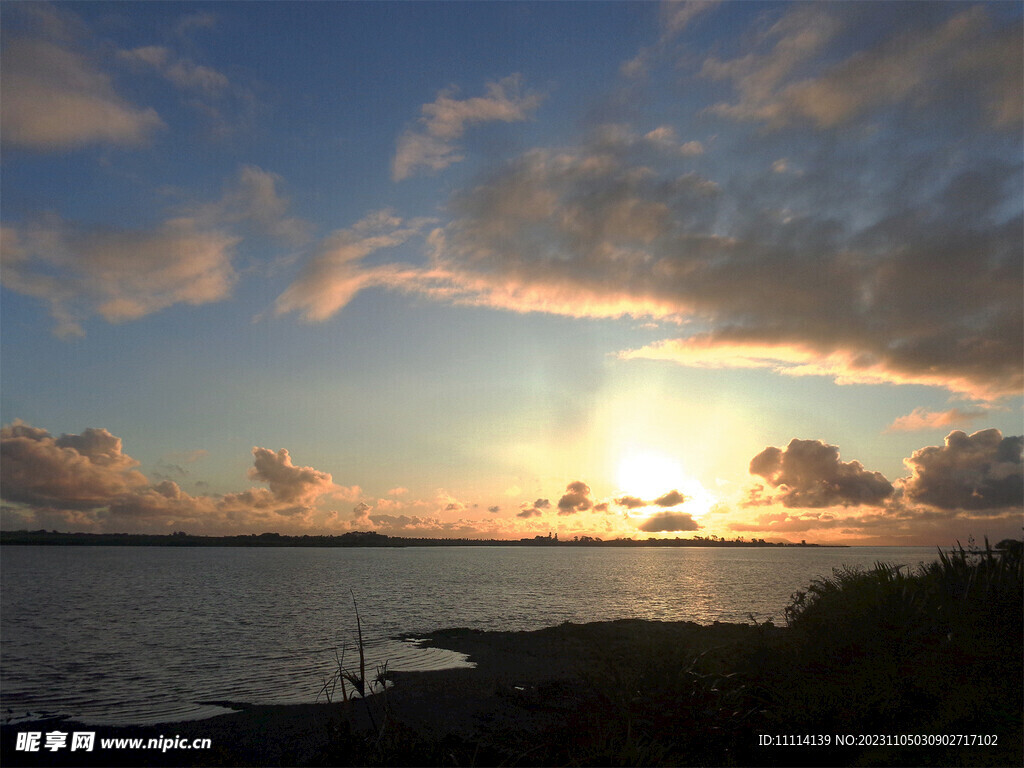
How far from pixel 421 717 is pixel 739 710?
8996 mm

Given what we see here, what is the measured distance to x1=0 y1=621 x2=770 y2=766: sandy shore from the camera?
14484 mm

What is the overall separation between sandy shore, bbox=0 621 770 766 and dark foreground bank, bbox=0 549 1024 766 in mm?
88

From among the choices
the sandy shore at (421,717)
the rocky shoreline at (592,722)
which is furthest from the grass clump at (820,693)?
the sandy shore at (421,717)

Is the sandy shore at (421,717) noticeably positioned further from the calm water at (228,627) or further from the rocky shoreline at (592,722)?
the calm water at (228,627)

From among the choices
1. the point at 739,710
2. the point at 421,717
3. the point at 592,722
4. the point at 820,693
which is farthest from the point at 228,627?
the point at 820,693

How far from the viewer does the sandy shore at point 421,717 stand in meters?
14.5

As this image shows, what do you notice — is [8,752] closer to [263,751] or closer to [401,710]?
[263,751]

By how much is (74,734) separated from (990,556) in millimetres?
→ 28848

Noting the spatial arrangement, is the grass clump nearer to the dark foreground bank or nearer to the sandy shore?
→ the dark foreground bank

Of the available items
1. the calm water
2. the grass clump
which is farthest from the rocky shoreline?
the calm water

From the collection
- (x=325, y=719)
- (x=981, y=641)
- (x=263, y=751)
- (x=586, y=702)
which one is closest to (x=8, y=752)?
Answer: (x=263, y=751)

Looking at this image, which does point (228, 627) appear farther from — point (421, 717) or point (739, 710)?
point (739, 710)

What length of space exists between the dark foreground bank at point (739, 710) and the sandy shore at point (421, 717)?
0.29 feet

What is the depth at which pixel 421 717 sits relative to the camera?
18.2 metres
